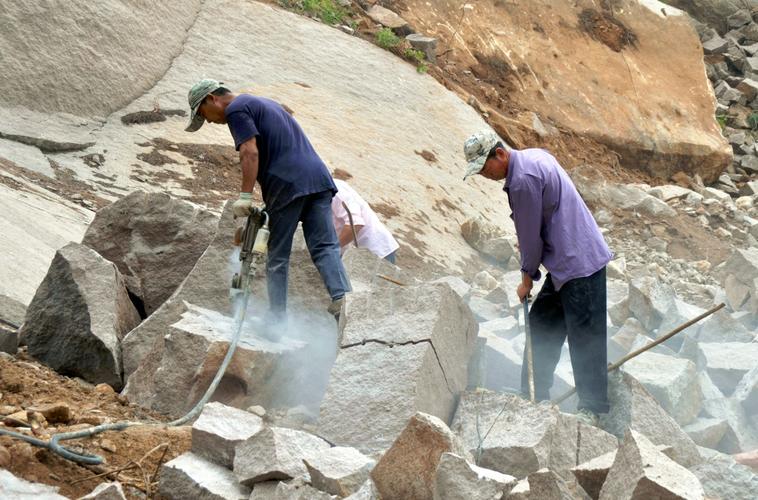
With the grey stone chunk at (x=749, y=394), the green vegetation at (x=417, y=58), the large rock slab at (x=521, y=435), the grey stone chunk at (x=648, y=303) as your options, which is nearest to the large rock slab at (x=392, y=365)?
the large rock slab at (x=521, y=435)

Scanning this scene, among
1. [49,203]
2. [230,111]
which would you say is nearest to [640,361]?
[230,111]

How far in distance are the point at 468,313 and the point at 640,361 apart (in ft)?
4.47

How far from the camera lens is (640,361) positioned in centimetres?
602

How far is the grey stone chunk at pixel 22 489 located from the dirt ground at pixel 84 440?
0.13 feet

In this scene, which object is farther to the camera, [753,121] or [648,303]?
[753,121]

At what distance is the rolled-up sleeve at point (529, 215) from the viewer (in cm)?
489

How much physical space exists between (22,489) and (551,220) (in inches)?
107

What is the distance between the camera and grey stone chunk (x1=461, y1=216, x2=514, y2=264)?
11312 mm

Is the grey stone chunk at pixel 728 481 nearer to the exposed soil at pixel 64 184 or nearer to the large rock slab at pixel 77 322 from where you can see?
the large rock slab at pixel 77 322

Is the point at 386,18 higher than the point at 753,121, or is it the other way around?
the point at 386,18

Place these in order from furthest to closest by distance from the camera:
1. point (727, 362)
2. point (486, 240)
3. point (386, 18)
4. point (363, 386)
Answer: point (386, 18) < point (486, 240) < point (727, 362) < point (363, 386)

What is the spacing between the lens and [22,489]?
3555mm

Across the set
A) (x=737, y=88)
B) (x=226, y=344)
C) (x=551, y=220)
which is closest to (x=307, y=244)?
(x=226, y=344)

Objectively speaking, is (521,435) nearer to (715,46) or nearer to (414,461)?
(414,461)
